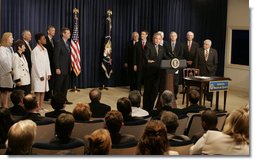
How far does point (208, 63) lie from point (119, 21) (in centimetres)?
290

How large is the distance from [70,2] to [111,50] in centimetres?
140

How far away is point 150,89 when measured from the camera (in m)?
6.77

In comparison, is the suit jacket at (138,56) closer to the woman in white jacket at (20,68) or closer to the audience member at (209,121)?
the woman in white jacket at (20,68)

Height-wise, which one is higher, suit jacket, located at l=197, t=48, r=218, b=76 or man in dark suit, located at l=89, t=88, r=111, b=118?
suit jacket, located at l=197, t=48, r=218, b=76

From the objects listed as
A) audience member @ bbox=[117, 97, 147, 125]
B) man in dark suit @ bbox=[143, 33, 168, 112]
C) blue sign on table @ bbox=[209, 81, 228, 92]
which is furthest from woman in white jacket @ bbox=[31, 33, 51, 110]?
audience member @ bbox=[117, 97, 147, 125]

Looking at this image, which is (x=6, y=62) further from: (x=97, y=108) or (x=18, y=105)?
(x=97, y=108)

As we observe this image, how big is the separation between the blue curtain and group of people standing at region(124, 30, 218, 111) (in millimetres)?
734

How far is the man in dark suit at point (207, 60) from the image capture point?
26.0 ft

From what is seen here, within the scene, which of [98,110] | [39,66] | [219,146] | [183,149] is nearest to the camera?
[219,146]

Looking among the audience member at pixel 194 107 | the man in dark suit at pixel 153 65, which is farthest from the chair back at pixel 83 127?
the man in dark suit at pixel 153 65

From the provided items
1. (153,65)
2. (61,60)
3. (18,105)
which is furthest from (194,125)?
(61,60)

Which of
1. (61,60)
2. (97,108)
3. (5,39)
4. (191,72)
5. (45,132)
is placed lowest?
(45,132)

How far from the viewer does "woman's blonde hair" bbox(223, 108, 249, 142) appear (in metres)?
3.09

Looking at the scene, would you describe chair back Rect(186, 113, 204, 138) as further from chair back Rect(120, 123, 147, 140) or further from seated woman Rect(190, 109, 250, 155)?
seated woman Rect(190, 109, 250, 155)
